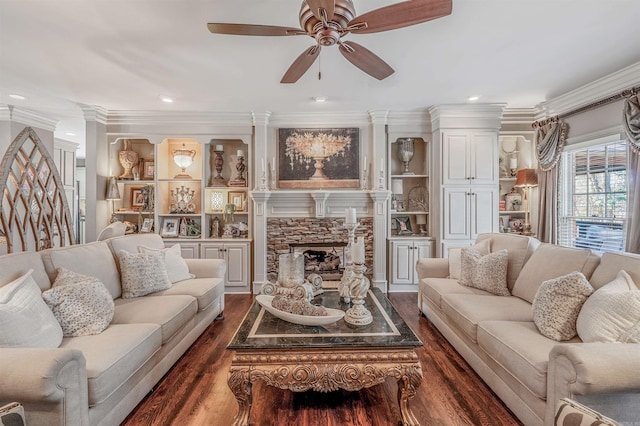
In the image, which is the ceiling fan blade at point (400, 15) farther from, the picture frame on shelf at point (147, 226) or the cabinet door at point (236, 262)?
the picture frame on shelf at point (147, 226)

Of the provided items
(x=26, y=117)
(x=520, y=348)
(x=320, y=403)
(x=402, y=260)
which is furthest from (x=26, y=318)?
(x=26, y=117)

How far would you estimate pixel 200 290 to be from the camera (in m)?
2.85

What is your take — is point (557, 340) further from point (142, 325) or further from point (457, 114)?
point (457, 114)

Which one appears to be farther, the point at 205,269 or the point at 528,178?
the point at 528,178

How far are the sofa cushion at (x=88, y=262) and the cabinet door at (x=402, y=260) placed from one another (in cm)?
327

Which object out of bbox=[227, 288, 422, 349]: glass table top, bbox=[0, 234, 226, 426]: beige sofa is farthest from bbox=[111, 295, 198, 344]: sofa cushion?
bbox=[227, 288, 422, 349]: glass table top

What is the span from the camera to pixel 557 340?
182cm

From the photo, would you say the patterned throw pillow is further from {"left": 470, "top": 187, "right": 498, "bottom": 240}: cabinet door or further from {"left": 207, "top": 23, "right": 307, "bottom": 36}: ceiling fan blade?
{"left": 470, "top": 187, "right": 498, "bottom": 240}: cabinet door

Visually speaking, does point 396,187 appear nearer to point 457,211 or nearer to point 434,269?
point 457,211

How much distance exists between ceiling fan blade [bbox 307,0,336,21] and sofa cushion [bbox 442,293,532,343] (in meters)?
2.12

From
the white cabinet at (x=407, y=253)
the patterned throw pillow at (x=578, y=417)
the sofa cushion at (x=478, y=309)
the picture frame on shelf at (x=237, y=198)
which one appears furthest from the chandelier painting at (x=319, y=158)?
the patterned throw pillow at (x=578, y=417)

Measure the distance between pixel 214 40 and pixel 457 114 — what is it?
3.20 meters

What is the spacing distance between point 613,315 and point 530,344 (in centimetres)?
41

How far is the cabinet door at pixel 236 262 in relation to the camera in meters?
4.46
